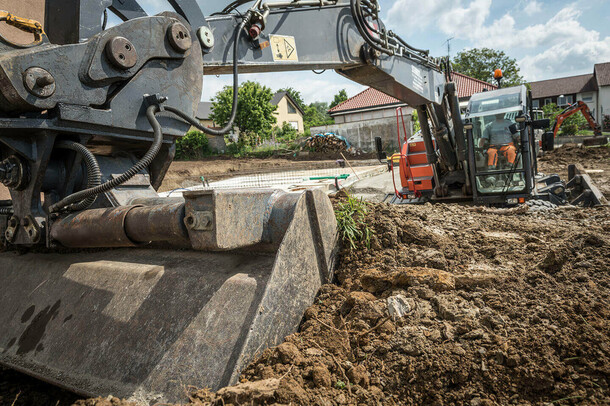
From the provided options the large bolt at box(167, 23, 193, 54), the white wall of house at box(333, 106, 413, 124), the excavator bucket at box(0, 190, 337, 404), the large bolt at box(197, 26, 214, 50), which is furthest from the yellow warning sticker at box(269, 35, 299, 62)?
the white wall of house at box(333, 106, 413, 124)

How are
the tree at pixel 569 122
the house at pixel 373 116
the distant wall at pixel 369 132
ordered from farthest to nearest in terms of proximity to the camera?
the tree at pixel 569 122
the house at pixel 373 116
the distant wall at pixel 369 132

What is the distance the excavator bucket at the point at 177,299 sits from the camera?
5.99ft

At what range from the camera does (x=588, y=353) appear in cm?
168

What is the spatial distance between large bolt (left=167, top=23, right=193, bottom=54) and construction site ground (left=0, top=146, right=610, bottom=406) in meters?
1.67

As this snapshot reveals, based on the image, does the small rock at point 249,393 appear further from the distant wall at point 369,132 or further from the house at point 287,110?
the house at point 287,110

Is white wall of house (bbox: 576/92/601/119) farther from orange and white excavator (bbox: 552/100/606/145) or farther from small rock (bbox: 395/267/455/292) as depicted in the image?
small rock (bbox: 395/267/455/292)

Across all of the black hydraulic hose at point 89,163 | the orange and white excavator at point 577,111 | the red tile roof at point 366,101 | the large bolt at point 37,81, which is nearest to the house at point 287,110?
the red tile roof at point 366,101

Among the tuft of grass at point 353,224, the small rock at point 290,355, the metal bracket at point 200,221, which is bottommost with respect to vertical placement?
the small rock at point 290,355

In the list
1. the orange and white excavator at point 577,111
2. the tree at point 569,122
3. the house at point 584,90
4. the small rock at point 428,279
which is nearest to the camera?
the small rock at point 428,279

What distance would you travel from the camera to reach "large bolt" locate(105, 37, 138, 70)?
2.25 metres

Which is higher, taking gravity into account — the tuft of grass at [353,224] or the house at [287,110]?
the house at [287,110]

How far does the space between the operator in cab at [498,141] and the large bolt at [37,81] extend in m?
6.52

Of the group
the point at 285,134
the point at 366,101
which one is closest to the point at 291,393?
the point at 366,101

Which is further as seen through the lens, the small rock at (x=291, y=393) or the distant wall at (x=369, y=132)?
the distant wall at (x=369, y=132)
